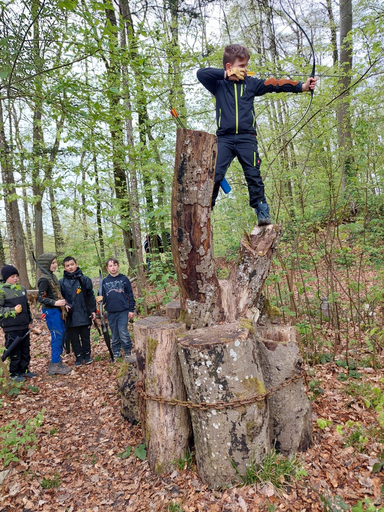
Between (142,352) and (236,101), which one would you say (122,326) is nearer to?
(142,352)

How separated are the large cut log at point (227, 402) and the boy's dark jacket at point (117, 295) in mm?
2977

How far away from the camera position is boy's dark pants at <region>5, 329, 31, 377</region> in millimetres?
4797

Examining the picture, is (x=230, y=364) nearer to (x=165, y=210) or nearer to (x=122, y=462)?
(x=122, y=462)

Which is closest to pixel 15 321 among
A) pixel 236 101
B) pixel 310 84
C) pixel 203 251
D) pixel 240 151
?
pixel 203 251

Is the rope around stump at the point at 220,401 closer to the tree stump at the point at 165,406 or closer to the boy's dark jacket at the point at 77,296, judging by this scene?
the tree stump at the point at 165,406

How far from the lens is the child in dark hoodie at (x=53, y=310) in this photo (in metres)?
5.23

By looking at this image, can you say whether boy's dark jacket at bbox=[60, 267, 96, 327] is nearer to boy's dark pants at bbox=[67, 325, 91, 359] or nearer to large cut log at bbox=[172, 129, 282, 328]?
boy's dark pants at bbox=[67, 325, 91, 359]

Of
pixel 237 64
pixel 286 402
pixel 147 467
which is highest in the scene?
pixel 237 64

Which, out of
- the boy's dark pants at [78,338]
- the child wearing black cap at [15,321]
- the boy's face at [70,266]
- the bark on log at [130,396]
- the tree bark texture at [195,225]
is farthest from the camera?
the boy's dark pants at [78,338]

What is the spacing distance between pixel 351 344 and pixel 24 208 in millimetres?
18811

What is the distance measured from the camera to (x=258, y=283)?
332cm

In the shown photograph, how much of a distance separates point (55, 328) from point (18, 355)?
0.68m

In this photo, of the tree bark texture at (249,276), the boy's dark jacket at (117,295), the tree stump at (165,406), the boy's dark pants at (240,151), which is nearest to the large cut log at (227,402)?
the tree stump at (165,406)

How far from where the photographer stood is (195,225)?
2830 millimetres
